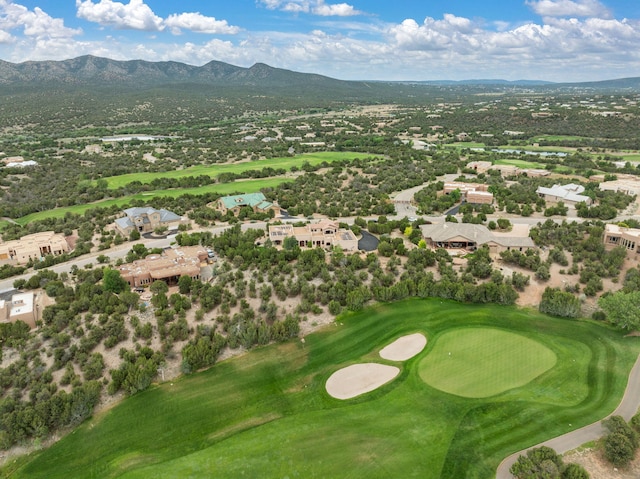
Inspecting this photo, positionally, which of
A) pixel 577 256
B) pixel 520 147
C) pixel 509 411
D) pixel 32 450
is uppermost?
pixel 520 147

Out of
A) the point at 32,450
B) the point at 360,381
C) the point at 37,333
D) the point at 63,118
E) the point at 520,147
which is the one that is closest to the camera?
the point at 32,450

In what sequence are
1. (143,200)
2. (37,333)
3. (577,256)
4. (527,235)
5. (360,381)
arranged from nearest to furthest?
(360,381)
(37,333)
(577,256)
(527,235)
(143,200)

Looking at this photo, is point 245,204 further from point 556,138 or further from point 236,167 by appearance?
point 556,138

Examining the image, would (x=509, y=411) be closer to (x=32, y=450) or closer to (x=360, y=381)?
(x=360, y=381)

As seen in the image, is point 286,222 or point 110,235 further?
point 286,222

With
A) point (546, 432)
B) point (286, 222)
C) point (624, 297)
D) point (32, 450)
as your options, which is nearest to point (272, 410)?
point (32, 450)

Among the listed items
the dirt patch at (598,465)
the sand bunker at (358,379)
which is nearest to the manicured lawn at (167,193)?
the sand bunker at (358,379)

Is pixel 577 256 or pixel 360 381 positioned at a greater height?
pixel 577 256

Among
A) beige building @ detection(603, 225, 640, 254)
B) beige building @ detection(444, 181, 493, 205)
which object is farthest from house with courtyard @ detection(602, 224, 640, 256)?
beige building @ detection(444, 181, 493, 205)
